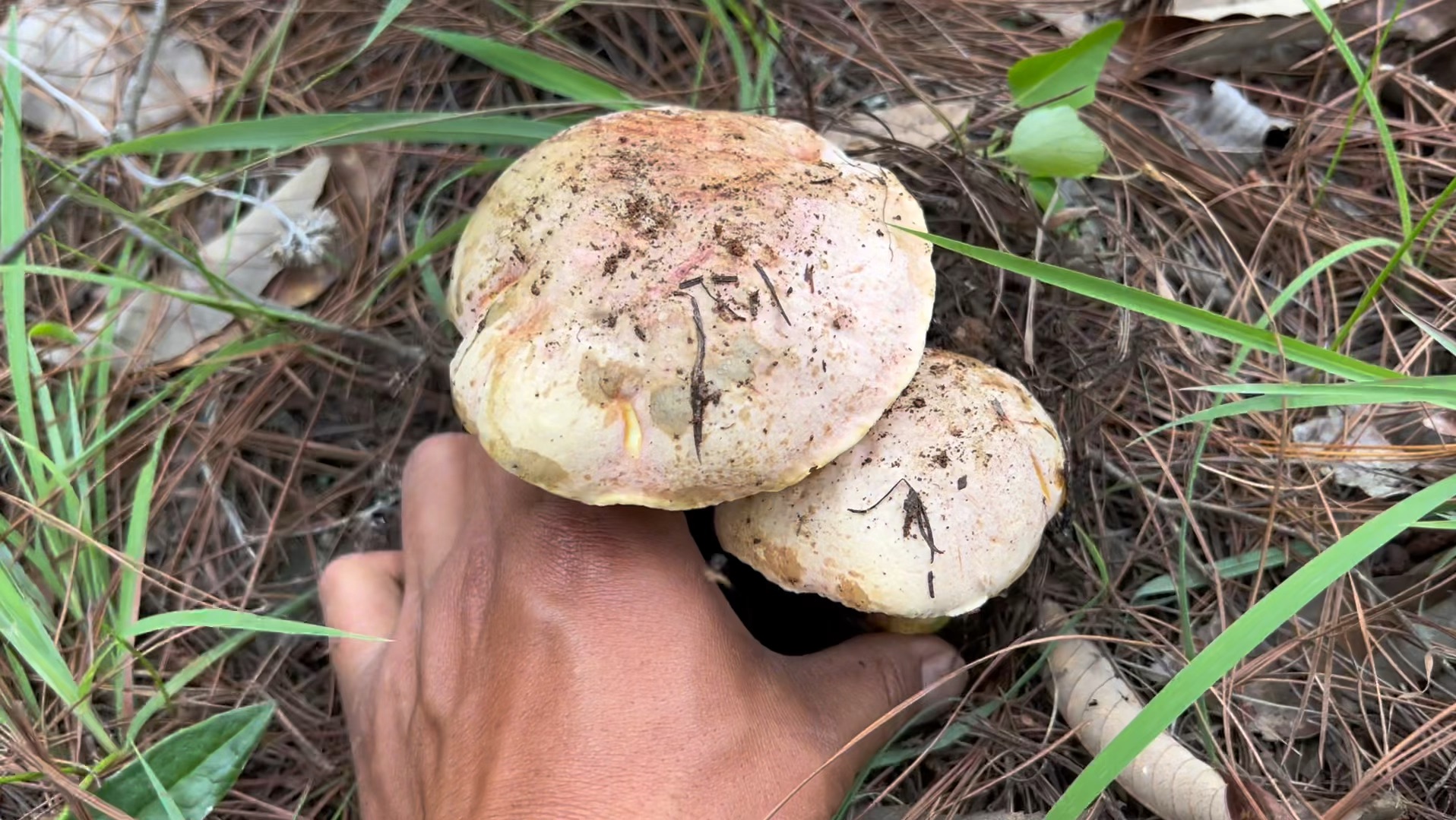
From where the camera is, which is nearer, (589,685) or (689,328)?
(689,328)

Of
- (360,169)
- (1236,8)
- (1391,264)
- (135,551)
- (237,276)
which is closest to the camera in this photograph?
(1391,264)

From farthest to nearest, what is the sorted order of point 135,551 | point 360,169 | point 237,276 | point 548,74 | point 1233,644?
point 360,169 → point 237,276 → point 548,74 → point 135,551 → point 1233,644

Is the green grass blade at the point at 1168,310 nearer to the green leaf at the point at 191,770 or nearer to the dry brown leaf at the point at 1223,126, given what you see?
the dry brown leaf at the point at 1223,126

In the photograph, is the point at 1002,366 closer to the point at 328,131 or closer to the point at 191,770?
the point at 328,131

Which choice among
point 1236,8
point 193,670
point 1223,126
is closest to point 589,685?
point 193,670

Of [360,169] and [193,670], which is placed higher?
[360,169]

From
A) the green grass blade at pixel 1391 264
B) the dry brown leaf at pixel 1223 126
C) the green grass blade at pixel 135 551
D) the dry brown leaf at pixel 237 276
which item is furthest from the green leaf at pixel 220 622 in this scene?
the dry brown leaf at pixel 1223 126
